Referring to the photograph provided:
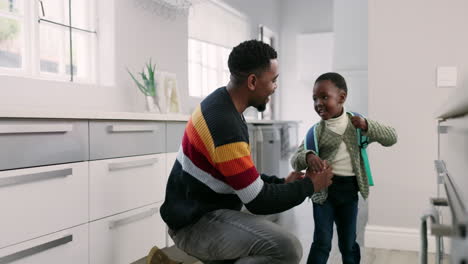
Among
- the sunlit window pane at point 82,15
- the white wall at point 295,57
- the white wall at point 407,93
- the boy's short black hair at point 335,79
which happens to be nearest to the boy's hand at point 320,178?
the boy's short black hair at point 335,79

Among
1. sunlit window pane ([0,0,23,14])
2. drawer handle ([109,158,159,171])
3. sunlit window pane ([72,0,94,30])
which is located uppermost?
sunlit window pane ([72,0,94,30])

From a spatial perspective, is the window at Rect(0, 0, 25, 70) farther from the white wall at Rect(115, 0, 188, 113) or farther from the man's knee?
the man's knee

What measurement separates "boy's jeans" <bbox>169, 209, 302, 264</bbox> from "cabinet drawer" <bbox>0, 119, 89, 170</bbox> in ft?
2.05

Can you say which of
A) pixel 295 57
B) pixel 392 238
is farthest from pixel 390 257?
pixel 295 57

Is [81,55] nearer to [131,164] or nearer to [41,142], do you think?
[131,164]

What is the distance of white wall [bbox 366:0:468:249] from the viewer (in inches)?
106

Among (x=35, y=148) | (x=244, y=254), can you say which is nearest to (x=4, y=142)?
(x=35, y=148)

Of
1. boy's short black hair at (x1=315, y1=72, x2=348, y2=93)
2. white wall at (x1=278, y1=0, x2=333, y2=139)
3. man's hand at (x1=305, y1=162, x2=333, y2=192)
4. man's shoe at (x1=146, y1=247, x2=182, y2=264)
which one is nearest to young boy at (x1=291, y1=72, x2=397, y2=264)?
boy's short black hair at (x1=315, y1=72, x2=348, y2=93)

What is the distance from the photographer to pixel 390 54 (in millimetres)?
2797

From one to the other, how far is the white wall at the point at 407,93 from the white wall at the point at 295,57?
420 cm

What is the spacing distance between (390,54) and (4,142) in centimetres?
222

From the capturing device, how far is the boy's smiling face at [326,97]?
6.23 feet

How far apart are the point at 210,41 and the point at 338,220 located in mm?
3199

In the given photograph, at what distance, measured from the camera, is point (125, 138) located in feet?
7.02
